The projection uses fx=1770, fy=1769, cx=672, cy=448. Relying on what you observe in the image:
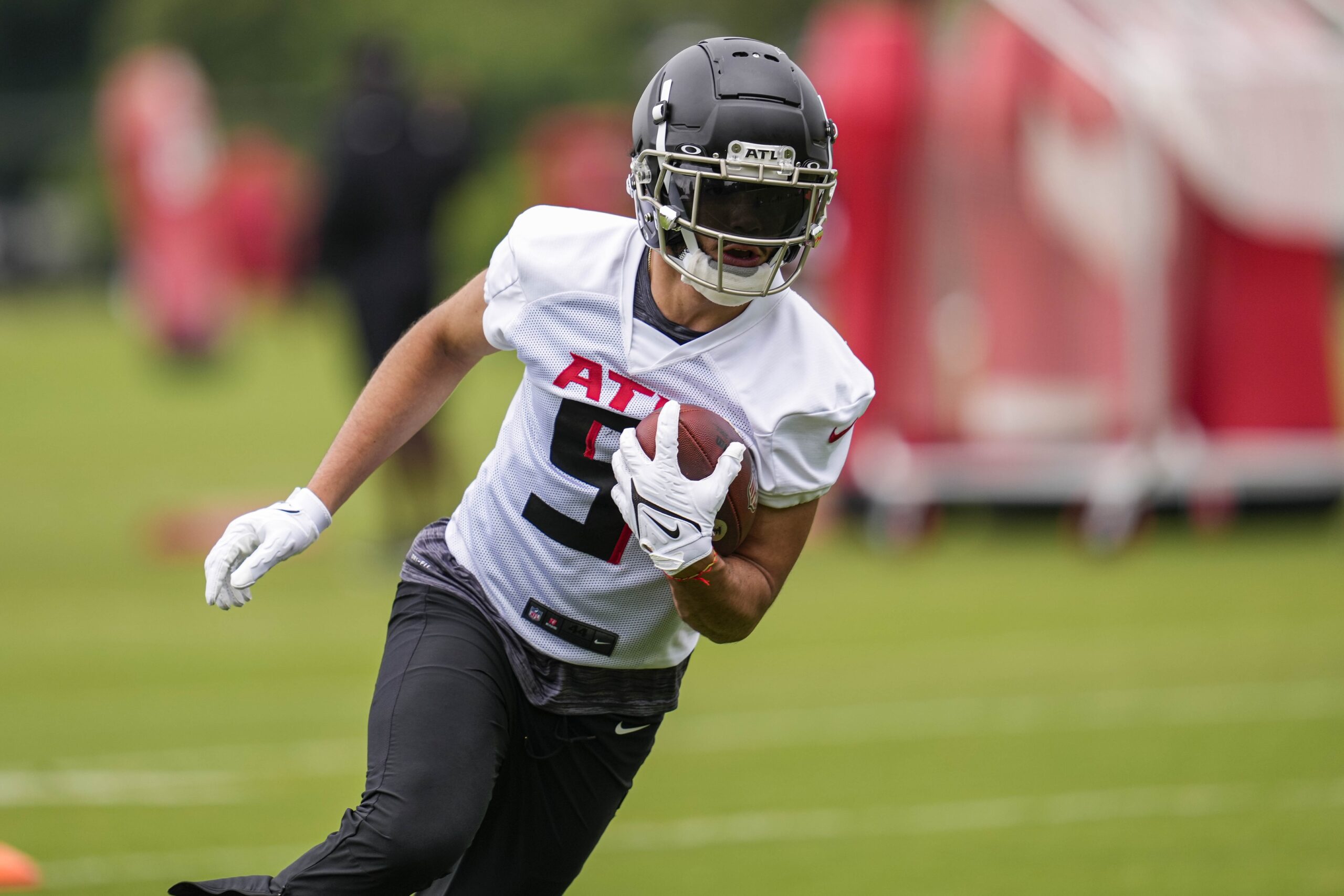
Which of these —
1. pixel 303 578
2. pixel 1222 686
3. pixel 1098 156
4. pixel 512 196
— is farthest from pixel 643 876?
pixel 512 196

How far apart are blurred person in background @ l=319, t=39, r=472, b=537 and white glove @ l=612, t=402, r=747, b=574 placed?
6.41 metres

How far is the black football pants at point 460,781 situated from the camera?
3.07 metres

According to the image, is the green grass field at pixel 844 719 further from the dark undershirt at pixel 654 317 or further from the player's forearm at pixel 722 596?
the dark undershirt at pixel 654 317

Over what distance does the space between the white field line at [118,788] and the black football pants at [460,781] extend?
2.39 m

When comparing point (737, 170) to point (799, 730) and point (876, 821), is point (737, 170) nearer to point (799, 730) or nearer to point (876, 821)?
point (876, 821)

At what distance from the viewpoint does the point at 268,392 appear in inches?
805

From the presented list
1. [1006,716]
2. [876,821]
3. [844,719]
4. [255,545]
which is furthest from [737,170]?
[1006,716]

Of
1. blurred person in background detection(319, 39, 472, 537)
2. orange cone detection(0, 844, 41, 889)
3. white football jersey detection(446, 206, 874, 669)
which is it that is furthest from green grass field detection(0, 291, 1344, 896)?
white football jersey detection(446, 206, 874, 669)

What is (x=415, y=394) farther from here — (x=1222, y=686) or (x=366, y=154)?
(x=366, y=154)

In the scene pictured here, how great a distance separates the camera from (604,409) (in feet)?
11.0

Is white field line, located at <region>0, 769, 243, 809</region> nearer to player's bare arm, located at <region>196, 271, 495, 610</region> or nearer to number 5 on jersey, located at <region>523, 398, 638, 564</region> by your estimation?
player's bare arm, located at <region>196, 271, 495, 610</region>

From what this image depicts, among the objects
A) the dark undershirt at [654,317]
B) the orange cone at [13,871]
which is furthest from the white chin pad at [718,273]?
the orange cone at [13,871]

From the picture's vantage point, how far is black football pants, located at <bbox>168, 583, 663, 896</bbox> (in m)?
3.07

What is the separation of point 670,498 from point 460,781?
0.64 meters
